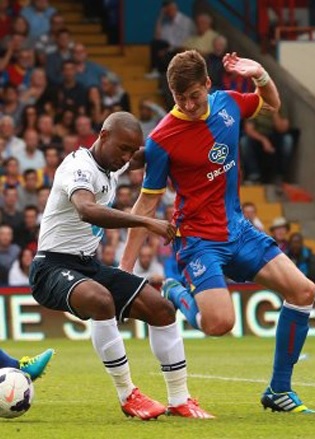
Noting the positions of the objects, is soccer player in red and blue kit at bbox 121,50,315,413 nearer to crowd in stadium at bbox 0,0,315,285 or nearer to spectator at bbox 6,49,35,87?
crowd in stadium at bbox 0,0,315,285

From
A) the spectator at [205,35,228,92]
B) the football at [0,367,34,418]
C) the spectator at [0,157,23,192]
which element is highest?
the football at [0,367,34,418]

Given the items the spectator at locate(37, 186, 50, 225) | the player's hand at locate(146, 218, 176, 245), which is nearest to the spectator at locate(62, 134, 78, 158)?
the spectator at locate(37, 186, 50, 225)

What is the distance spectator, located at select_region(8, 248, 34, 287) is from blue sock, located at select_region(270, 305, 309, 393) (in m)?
9.89

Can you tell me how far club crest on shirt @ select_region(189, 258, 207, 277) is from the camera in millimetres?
10206

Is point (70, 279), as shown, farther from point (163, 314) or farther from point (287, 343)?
point (287, 343)

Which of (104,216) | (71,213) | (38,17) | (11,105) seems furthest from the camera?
(38,17)

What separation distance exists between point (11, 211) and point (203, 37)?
5313 mm

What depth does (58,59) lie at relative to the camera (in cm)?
2355

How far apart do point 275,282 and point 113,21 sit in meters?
17.2

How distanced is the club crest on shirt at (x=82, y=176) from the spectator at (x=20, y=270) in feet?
33.4

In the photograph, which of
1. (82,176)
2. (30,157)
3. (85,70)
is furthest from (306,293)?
(85,70)

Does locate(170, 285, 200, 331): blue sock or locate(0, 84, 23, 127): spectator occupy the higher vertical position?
locate(170, 285, 200, 331): blue sock

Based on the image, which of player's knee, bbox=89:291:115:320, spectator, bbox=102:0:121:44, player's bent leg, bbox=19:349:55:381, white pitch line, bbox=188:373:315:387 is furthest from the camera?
spectator, bbox=102:0:121:44

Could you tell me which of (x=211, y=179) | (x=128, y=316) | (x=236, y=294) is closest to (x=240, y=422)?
(x=128, y=316)
